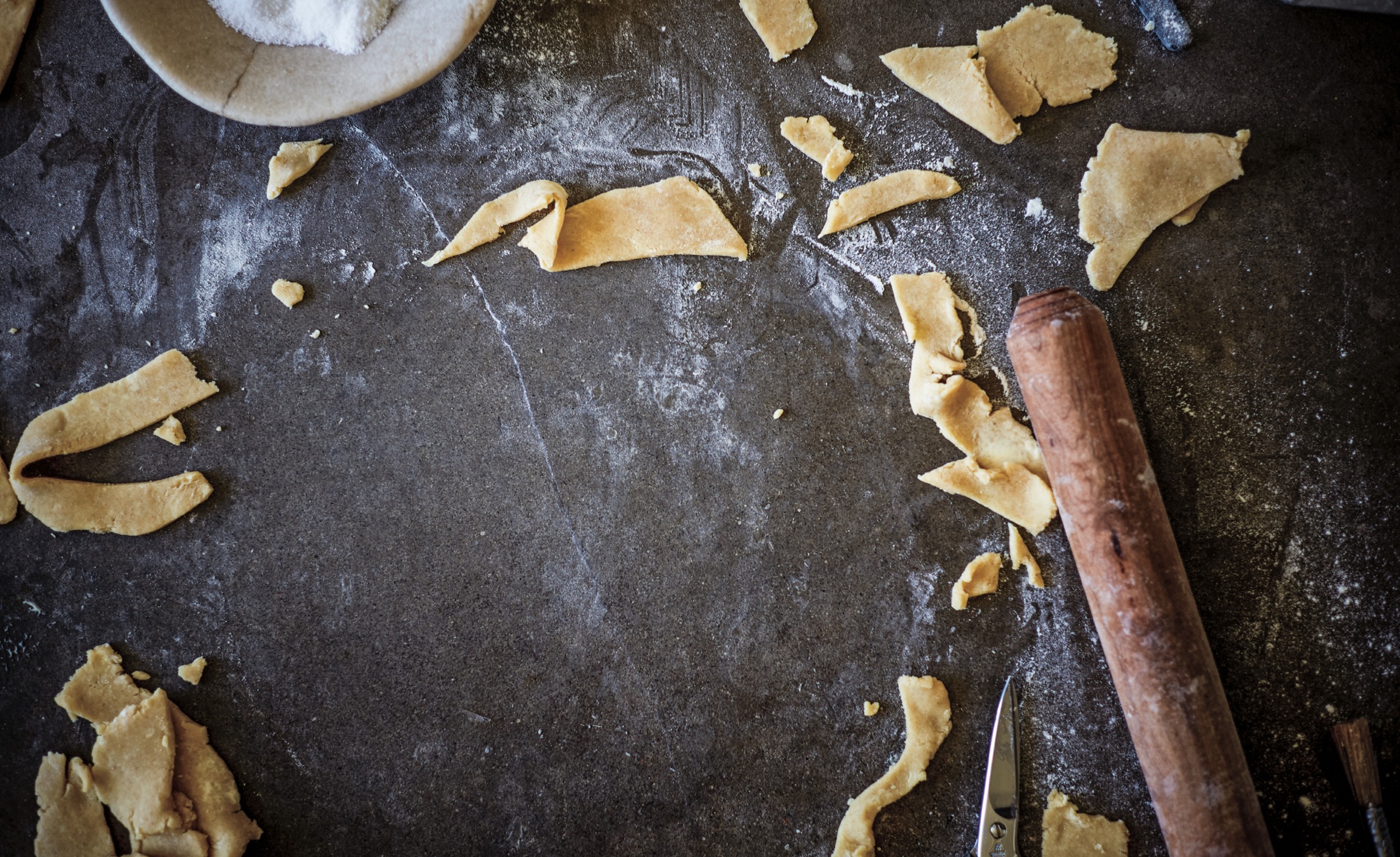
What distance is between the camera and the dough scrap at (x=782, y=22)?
1.87 metres

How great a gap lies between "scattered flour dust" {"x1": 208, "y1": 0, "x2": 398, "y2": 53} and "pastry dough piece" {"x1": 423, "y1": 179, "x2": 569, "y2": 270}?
48 cm

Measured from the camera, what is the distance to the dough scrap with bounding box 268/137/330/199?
6.30ft

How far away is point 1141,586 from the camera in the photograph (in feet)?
4.98

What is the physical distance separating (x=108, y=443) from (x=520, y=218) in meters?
1.27

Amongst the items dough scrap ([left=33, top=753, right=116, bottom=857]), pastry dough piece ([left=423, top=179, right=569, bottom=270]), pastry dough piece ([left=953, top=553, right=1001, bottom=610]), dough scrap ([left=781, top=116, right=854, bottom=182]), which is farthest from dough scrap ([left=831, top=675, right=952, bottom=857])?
dough scrap ([left=33, top=753, right=116, bottom=857])

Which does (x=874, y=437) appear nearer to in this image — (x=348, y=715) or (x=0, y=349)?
(x=348, y=715)

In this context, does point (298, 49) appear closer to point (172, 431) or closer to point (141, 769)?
point (172, 431)

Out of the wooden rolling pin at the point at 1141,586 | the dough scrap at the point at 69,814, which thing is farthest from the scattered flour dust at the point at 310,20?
the dough scrap at the point at 69,814

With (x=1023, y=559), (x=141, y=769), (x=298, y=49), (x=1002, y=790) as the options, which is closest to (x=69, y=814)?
(x=141, y=769)

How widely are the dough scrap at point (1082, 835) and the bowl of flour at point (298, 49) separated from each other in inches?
93.4

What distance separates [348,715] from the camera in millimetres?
1891

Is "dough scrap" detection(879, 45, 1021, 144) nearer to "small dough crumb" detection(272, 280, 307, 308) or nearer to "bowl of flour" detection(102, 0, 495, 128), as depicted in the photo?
"bowl of flour" detection(102, 0, 495, 128)

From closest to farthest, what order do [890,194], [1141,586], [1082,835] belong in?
[1141,586]
[1082,835]
[890,194]

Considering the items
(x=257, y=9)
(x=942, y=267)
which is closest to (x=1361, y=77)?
(x=942, y=267)
